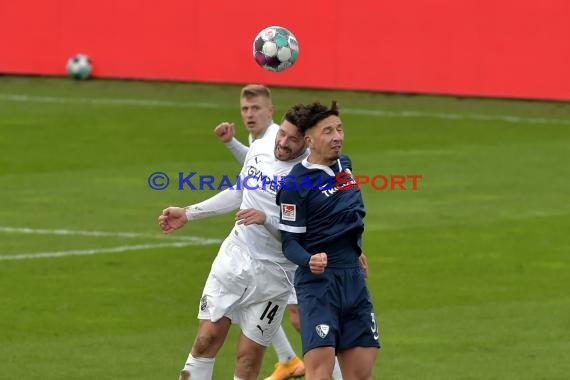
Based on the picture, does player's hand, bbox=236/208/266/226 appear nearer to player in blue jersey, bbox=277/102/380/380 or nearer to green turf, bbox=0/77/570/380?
player in blue jersey, bbox=277/102/380/380

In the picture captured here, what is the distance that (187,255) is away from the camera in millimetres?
16469

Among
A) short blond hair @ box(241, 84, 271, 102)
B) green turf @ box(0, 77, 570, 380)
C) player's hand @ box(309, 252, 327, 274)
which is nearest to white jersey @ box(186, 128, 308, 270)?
short blond hair @ box(241, 84, 271, 102)

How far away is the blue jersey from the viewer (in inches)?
379

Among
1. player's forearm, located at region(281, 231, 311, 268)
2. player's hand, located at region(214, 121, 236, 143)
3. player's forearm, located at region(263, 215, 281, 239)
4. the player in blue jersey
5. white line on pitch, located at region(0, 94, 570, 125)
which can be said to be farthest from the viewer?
white line on pitch, located at region(0, 94, 570, 125)

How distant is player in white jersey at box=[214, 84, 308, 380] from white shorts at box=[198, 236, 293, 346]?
0.22m

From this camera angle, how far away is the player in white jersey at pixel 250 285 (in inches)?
420

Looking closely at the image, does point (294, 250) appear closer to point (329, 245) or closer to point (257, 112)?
point (329, 245)

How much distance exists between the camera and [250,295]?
1076 cm

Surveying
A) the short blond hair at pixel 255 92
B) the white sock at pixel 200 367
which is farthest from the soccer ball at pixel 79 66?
the white sock at pixel 200 367

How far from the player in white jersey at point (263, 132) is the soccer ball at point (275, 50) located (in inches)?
78.5

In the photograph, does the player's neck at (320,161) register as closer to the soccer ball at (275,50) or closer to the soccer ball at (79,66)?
the soccer ball at (275,50)

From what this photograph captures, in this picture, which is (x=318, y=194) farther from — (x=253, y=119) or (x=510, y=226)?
(x=510, y=226)

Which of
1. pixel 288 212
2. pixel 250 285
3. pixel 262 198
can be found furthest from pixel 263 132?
pixel 288 212

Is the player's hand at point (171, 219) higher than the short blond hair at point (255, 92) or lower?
lower
